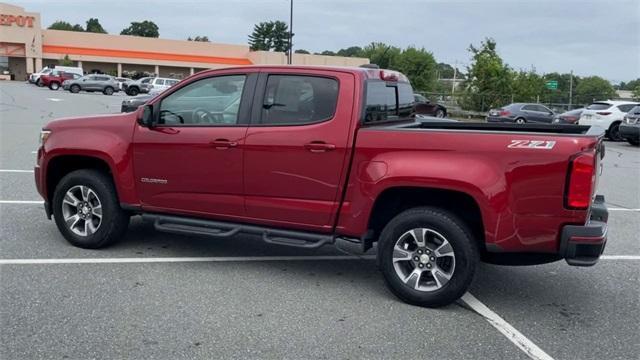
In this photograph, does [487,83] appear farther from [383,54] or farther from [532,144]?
[383,54]

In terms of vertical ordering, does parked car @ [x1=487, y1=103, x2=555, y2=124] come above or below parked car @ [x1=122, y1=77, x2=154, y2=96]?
below

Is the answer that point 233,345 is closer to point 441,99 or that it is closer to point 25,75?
point 441,99

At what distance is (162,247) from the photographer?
6.03 metres

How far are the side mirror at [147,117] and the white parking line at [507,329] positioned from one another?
10.4 feet

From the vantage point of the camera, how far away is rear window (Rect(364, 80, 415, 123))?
5.06m

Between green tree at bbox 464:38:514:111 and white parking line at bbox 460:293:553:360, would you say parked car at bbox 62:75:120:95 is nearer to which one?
green tree at bbox 464:38:514:111

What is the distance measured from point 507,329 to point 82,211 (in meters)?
4.05

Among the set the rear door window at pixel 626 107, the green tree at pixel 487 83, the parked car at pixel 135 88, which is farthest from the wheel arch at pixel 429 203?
the parked car at pixel 135 88

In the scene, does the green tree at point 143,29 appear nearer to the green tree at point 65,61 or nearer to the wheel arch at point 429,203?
the green tree at point 65,61


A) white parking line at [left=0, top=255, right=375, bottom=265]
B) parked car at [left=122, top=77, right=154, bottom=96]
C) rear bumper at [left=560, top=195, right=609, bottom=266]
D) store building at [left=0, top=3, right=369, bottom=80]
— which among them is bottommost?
white parking line at [left=0, top=255, right=375, bottom=265]

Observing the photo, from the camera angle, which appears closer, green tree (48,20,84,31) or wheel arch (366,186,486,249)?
wheel arch (366,186,486,249)

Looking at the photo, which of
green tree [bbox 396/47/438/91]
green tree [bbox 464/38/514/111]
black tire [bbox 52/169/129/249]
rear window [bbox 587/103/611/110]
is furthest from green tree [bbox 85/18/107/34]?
black tire [bbox 52/169/129/249]

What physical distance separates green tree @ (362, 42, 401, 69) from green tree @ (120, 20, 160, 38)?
63978 mm

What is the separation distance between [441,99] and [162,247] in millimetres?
36461
